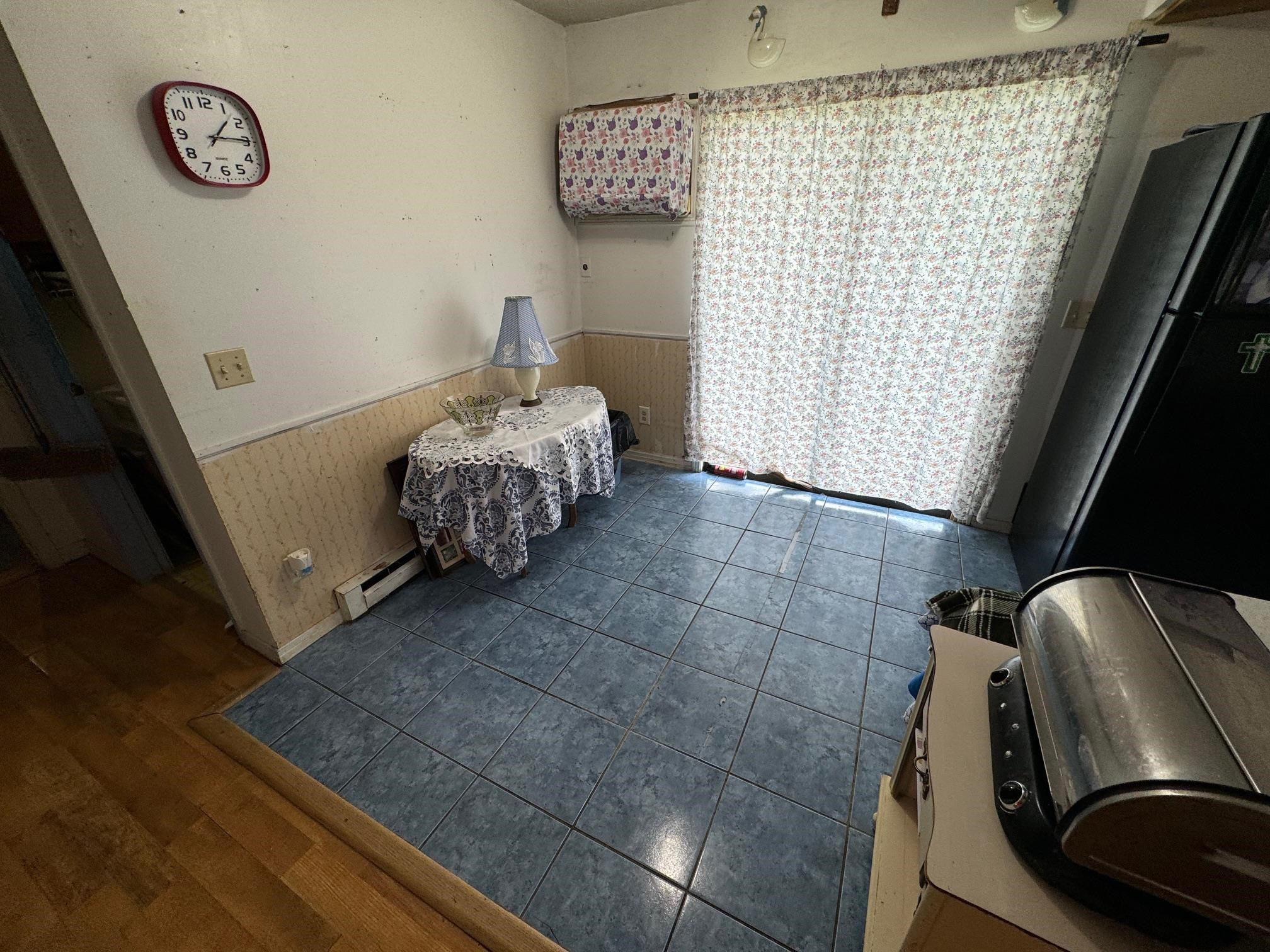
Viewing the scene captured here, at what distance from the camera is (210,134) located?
1397 millimetres

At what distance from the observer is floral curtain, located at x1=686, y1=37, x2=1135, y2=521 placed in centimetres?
197

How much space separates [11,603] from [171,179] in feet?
7.05

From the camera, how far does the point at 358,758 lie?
1532 millimetres

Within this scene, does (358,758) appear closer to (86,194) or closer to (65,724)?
(65,724)

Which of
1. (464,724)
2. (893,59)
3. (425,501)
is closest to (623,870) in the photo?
(464,724)

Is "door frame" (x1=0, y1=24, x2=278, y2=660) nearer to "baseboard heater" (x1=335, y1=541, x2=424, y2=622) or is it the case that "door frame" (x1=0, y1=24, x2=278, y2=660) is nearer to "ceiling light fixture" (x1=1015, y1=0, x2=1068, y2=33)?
"baseboard heater" (x1=335, y1=541, x2=424, y2=622)

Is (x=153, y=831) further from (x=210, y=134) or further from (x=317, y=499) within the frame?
(x=210, y=134)

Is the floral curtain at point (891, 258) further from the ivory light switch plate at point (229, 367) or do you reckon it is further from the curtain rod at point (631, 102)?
the ivory light switch plate at point (229, 367)

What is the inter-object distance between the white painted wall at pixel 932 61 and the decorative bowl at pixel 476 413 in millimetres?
1309

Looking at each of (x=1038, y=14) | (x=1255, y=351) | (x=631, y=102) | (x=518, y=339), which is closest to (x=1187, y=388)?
(x=1255, y=351)

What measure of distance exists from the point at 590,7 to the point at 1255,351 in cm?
293

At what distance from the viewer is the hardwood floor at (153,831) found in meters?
1.15

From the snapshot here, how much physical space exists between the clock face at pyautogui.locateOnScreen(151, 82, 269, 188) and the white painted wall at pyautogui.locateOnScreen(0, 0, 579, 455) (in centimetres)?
4

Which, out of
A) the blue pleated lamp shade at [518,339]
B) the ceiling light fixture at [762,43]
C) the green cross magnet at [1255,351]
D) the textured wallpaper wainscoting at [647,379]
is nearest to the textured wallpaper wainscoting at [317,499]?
the blue pleated lamp shade at [518,339]
